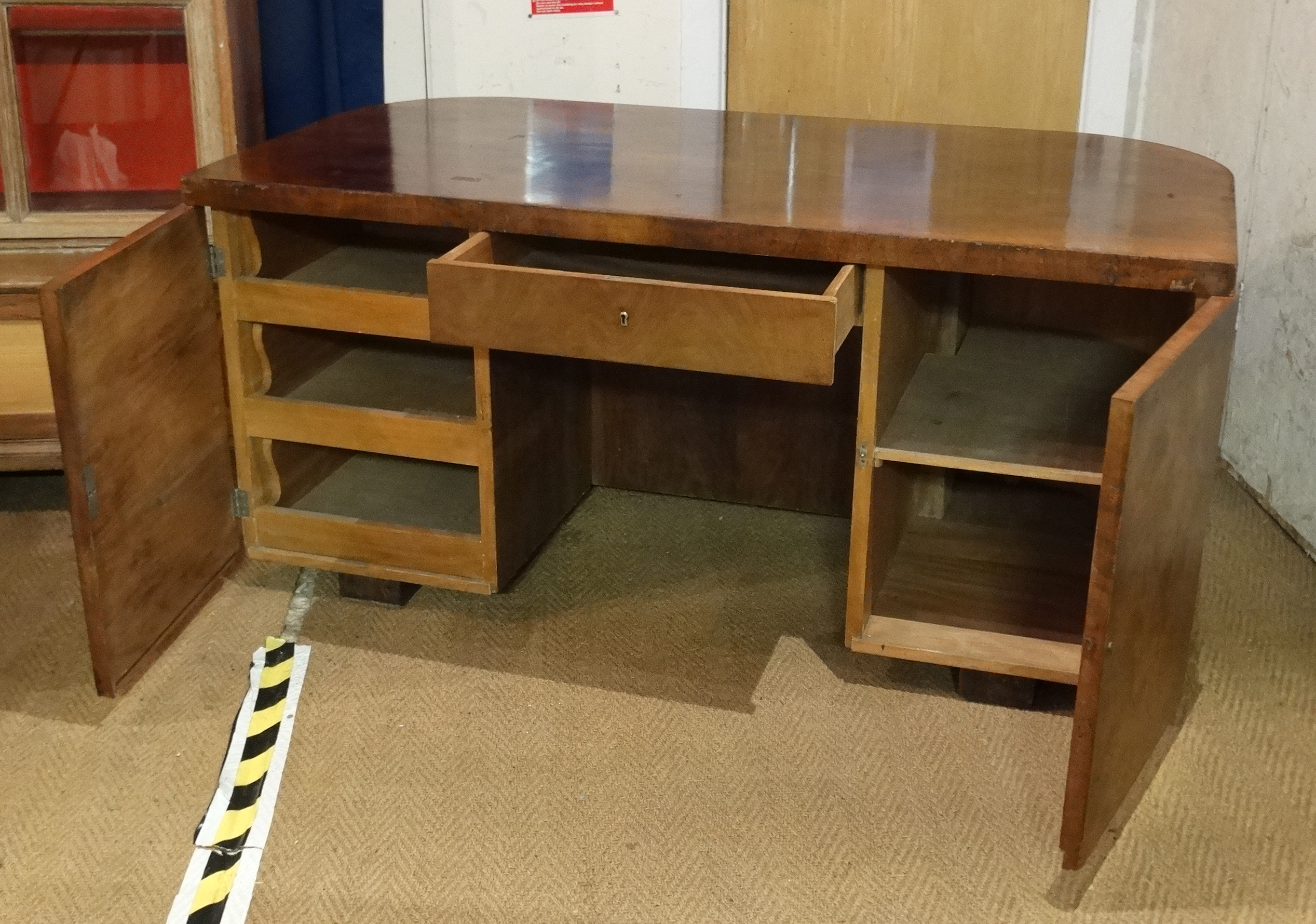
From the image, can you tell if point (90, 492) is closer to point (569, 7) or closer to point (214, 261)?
point (214, 261)

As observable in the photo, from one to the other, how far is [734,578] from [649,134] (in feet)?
2.21

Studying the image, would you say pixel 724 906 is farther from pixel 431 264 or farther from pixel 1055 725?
pixel 431 264

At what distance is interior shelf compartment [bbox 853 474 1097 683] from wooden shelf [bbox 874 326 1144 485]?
0.35ft

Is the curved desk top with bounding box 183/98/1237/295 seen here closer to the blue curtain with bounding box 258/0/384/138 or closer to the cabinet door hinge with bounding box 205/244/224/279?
the cabinet door hinge with bounding box 205/244/224/279

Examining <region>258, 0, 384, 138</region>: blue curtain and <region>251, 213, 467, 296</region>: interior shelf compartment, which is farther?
<region>258, 0, 384, 138</region>: blue curtain

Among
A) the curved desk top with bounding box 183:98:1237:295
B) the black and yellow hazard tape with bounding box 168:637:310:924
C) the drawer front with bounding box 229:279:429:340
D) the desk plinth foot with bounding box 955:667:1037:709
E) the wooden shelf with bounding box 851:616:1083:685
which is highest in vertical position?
the curved desk top with bounding box 183:98:1237:295

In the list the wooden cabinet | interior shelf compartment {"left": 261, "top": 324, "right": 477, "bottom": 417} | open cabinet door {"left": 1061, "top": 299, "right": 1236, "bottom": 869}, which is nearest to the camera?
open cabinet door {"left": 1061, "top": 299, "right": 1236, "bottom": 869}

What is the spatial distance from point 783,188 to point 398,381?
2.19ft

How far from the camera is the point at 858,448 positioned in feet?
5.53

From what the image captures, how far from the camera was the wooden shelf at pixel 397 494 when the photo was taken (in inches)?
80.5

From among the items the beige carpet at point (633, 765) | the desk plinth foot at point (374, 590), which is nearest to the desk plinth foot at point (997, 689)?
the beige carpet at point (633, 765)

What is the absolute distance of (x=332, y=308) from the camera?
1.83 m

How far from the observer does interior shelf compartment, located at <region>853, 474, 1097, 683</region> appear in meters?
1.74

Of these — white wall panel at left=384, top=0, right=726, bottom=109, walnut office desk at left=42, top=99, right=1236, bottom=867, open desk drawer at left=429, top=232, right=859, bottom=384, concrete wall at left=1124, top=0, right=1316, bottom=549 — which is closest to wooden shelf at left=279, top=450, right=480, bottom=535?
walnut office desk at left=42, top=99, right=1236, bottom=867
